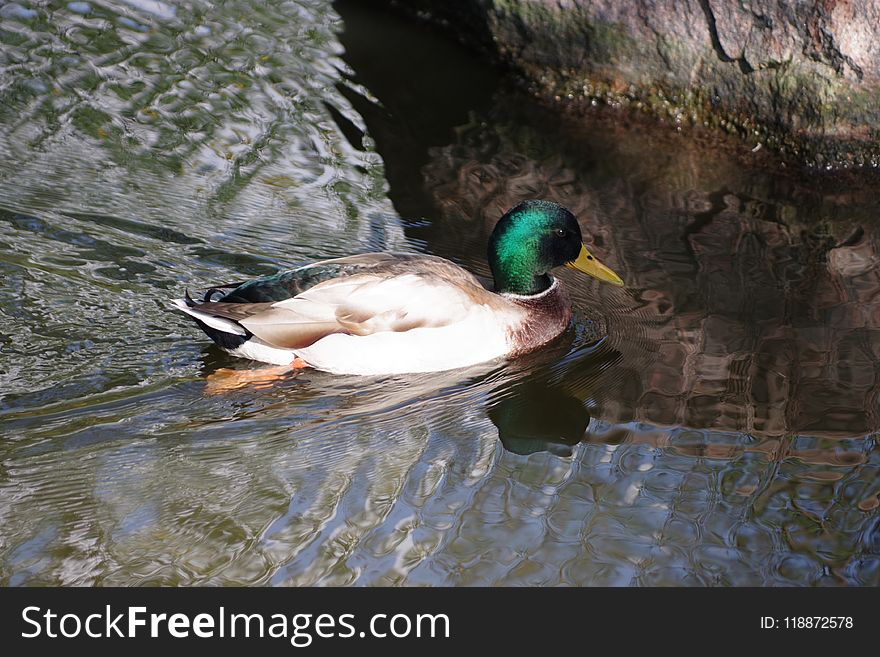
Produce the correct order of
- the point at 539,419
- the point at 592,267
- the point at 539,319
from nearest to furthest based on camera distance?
the point at 539,419 < the point at 539,319 < the point at 592,267

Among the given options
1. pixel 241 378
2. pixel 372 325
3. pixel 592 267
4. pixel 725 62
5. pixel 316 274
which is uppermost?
pixel 725 62

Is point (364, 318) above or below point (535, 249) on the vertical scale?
below

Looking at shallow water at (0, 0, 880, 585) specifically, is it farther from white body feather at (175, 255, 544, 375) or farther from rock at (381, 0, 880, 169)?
rock at (381, 0, 880, 169)

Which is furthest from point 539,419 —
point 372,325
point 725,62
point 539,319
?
point 725,62

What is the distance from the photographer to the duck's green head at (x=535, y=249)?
5.09 meters

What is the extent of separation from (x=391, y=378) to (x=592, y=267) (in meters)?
1.20

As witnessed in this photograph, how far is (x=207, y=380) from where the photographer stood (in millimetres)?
4691

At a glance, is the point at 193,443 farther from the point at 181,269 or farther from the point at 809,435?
the point at 809,435

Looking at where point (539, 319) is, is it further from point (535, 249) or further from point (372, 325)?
point (372, 325)

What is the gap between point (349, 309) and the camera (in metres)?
4.75

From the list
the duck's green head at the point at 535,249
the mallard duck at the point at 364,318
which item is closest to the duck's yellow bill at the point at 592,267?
the duck's green head at the point at 535,249

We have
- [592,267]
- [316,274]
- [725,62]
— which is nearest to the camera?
[316,274]

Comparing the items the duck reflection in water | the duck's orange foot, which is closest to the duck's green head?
the duck reflection in water

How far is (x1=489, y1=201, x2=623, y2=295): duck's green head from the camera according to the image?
16.7ft
